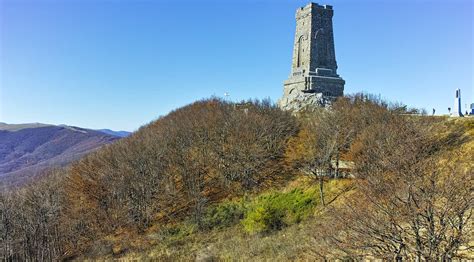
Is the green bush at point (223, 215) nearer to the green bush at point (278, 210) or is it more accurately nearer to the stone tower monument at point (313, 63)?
the green bush at point (278, 210)

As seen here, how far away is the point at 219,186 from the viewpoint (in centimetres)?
3388

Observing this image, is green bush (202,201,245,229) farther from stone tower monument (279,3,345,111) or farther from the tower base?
stone tower monument (279,3,345,111)

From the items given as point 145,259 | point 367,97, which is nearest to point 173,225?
point 145,259

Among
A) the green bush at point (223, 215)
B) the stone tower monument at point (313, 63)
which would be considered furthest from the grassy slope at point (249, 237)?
the stone tower monument at point (313, 63)

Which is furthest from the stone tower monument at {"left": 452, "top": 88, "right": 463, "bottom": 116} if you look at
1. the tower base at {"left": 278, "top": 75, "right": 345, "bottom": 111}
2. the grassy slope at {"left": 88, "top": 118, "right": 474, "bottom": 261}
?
the tower base at {"left": 278, "top": 75, "right": 345, "bottom": 111}

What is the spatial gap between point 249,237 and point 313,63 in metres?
22.5

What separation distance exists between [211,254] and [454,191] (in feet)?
50.3

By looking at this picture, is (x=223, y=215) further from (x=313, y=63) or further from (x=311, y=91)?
(x=313, y=63)

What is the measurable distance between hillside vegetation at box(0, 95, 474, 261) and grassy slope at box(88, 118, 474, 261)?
10 cm

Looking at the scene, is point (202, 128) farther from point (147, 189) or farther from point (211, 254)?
point (211, 254)

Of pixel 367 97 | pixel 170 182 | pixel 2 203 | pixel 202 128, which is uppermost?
pixel 367 97

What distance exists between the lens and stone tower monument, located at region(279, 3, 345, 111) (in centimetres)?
3916

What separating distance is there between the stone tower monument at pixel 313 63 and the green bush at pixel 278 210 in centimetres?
1284

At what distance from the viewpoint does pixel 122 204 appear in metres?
31.5
